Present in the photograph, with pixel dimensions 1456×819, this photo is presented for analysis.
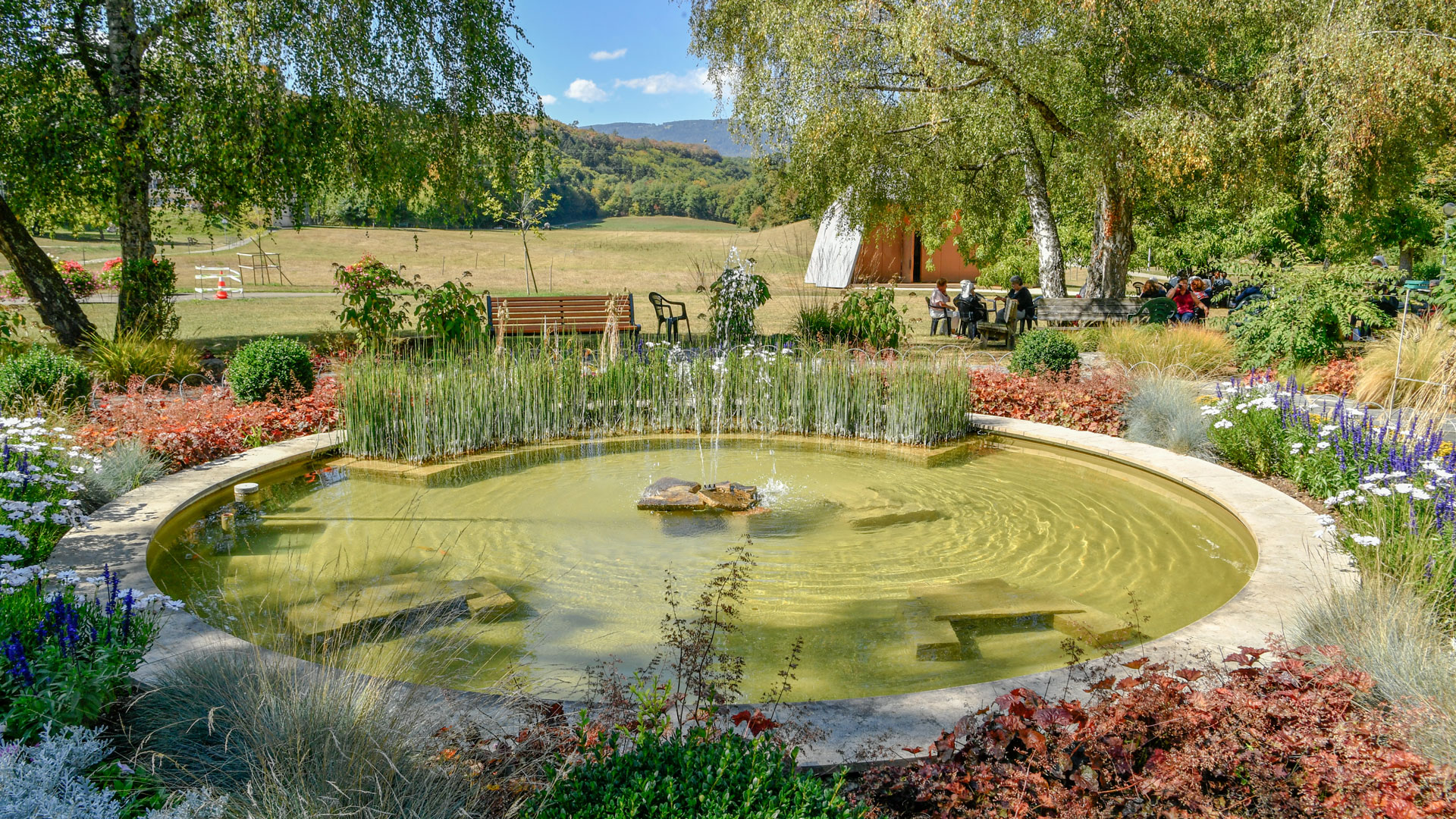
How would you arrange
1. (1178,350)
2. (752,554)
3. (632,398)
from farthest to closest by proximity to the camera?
1. (1178,350)
2. (632,398)
3. (752,554)

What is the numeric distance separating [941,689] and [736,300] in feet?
24.1

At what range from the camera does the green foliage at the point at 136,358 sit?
736 centimetres

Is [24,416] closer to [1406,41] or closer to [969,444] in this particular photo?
[969,444]

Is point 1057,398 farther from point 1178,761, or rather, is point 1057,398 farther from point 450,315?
point 450,315

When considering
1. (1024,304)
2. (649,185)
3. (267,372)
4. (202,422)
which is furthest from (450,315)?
(649,185)

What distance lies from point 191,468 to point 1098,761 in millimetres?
5017

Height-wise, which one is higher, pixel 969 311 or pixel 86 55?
pixel 86 55

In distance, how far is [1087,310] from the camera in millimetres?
11383

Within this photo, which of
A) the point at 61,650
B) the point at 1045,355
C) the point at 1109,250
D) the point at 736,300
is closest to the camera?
the point at 61,650

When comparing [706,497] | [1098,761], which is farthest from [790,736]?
[706,497]

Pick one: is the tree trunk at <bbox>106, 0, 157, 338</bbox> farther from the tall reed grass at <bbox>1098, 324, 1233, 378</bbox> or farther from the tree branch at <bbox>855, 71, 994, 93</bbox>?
the tall reed grass at <bbox>1098, 324, 1233, 378</bbox>

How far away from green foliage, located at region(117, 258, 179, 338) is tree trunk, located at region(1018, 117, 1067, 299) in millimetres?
10079

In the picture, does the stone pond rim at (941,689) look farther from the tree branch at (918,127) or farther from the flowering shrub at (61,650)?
the tree branch at (918,127)

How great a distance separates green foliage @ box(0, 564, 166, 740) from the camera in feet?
6.61
